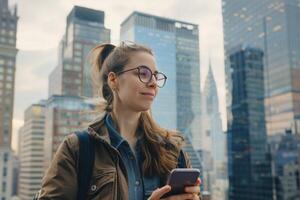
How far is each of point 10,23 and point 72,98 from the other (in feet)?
54.6

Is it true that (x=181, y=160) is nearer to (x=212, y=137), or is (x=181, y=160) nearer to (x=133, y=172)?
(x=133, y=172)

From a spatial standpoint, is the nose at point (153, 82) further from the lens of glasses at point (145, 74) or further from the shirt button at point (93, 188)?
the shirt button at point (93, 188)

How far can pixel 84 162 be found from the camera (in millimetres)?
1360

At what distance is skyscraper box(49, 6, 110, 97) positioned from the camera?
67.3m

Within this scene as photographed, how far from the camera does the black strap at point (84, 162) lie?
133cm

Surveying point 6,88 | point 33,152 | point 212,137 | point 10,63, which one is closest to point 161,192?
point 6,88

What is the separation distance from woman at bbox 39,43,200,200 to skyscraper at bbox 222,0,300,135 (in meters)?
63.0

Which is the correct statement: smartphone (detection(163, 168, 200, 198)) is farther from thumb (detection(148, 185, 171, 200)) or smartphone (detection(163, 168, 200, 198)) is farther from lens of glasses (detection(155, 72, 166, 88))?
lens of glasses (detection(155, 72, 166, 88))

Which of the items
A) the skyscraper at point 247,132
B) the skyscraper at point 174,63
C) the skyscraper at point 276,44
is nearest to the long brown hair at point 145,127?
the skyscraper at point 247,132

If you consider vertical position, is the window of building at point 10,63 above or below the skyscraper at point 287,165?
above

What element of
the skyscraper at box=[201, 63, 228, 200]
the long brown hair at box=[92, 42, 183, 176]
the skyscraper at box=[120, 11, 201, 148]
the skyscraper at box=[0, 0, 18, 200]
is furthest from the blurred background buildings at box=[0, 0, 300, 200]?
the long brown hair at box=[92, 42, 183, 176]

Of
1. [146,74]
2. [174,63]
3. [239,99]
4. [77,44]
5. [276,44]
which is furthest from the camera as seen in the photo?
[174,63]

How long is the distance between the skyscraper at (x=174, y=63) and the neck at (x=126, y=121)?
10072 centimetres

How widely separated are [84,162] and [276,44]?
74.8m
